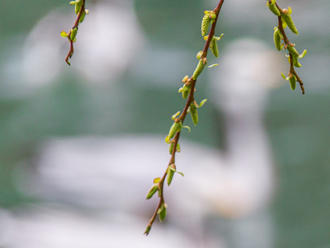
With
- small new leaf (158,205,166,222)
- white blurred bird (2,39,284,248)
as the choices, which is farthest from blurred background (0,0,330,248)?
small new leaf (158,205,166,222)

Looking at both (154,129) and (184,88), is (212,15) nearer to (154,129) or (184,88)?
(184,88)

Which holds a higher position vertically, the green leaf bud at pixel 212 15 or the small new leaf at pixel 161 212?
the green leaf bud at pixel 212 15

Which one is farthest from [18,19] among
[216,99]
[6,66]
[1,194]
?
[216,99]

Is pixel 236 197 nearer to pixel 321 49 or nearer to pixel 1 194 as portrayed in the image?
pixel 321 49

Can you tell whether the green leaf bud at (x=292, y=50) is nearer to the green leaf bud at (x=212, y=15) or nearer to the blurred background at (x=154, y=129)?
the green leaf bud at (x=212, y=15)

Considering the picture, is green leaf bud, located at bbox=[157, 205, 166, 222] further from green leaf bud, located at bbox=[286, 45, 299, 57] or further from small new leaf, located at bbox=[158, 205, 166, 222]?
green leaf bud, located at bbox=[286, 45, 299, 57]

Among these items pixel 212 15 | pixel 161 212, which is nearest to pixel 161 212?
pixel 161 212

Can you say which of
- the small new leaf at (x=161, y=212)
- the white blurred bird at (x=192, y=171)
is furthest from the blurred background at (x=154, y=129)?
the small new leaf at (x=161, y=212)

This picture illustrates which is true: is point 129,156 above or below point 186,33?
below
